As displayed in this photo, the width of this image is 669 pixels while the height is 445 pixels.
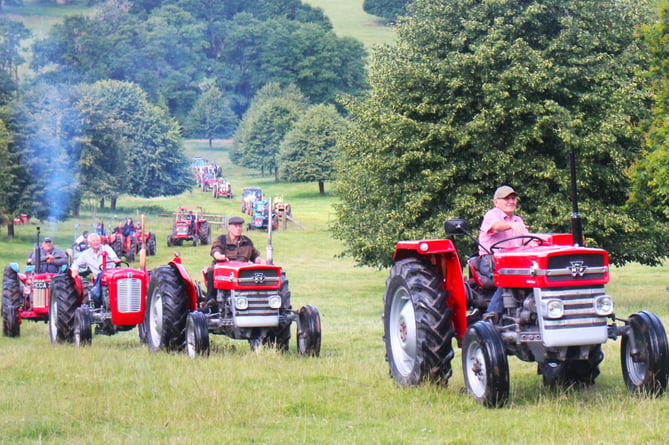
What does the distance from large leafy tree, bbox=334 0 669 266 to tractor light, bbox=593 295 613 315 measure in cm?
1471

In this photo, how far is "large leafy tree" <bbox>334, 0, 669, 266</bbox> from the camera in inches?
932

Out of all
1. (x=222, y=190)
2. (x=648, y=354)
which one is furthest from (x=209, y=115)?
(x=648, y=354)

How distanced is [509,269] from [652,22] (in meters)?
18.7

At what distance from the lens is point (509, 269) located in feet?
28.2

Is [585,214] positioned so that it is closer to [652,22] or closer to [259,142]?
[652,22]

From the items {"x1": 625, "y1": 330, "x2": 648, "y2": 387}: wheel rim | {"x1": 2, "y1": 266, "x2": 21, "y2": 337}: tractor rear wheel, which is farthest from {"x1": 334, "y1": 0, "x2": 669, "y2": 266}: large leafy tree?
{"x1": 625, "y1": 330, "x2": 648, "y2": 387}: wheel rim

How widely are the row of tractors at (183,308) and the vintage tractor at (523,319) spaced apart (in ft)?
10.9

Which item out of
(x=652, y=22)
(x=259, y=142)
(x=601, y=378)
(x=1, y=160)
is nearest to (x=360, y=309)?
(x=652, y=22)

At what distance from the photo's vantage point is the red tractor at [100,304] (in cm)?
1508

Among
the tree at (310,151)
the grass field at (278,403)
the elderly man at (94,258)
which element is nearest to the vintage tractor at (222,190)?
the tree at (310,151)

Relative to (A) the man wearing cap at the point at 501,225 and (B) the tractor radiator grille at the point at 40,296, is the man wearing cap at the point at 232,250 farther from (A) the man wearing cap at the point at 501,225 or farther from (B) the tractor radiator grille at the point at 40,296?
(B) the tractor radiator grille at the point at 40,296

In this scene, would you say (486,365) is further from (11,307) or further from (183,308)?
(11,307)

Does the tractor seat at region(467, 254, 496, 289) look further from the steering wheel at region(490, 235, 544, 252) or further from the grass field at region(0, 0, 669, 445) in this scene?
the grass field at region(0, 0, 669, 445)

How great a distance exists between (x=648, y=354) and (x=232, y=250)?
6682 mm
